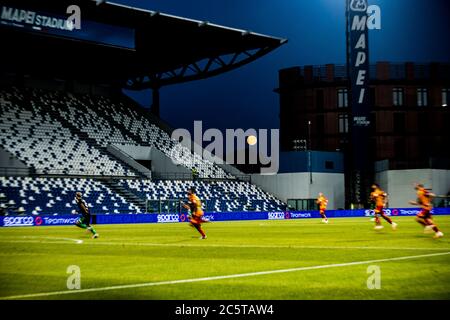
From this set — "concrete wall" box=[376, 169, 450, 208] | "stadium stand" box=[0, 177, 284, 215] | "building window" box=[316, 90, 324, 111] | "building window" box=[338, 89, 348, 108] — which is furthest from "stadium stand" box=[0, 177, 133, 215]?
"building window" box=[338, 89, 348, 108]

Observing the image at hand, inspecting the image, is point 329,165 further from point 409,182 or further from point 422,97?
point 422,97

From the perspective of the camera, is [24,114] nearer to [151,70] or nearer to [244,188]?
[151,70]

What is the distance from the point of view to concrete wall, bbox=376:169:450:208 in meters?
70.8

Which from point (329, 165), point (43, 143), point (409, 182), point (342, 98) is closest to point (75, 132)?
point (43, 143)

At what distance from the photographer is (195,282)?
1138cm

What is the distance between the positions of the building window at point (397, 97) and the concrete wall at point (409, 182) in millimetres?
18718

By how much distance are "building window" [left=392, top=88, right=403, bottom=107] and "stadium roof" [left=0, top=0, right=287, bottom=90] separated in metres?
30.3

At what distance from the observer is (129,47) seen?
61219mm

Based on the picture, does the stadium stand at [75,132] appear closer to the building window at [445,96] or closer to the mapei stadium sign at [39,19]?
the mapei stadium sign at [39,19]

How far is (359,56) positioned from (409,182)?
1604cm

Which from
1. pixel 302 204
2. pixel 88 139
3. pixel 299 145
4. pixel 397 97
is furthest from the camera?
pixel 397 97

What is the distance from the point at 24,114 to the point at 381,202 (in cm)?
4113

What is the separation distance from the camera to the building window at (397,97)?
89875 mm

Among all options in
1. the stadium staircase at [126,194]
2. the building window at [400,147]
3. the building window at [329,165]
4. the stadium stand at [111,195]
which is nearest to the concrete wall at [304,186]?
the building window at [329,165]
